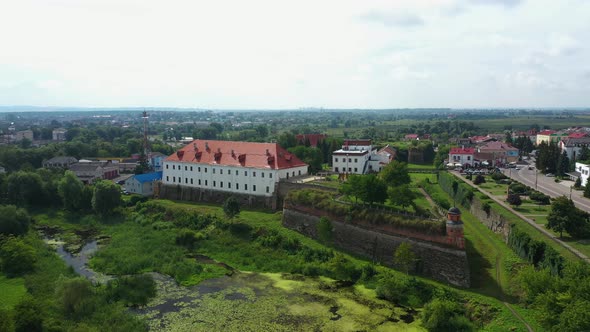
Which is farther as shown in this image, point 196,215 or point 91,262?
point 196,215

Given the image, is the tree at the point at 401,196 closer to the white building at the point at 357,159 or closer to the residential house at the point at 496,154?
the white building at the point at 357,159

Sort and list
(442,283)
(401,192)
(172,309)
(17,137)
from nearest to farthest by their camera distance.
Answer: (172,309) → (442,283) → (401,192) → (17,137)

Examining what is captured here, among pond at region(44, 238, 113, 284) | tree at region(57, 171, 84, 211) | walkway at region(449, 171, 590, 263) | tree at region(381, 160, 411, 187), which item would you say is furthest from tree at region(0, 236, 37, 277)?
walkway at region(449, 171, 590, 263)

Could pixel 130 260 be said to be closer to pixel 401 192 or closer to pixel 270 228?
pixel 270 228

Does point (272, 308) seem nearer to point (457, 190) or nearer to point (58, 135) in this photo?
point (457, 190)

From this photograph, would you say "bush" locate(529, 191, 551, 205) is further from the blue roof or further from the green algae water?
the blue roof

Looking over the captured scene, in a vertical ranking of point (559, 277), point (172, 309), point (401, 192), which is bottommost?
point (172, 309)

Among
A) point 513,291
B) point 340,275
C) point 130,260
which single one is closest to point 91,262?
point 130,260

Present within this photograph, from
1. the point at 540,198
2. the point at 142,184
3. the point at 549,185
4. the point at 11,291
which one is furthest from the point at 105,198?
the point at 549,185
